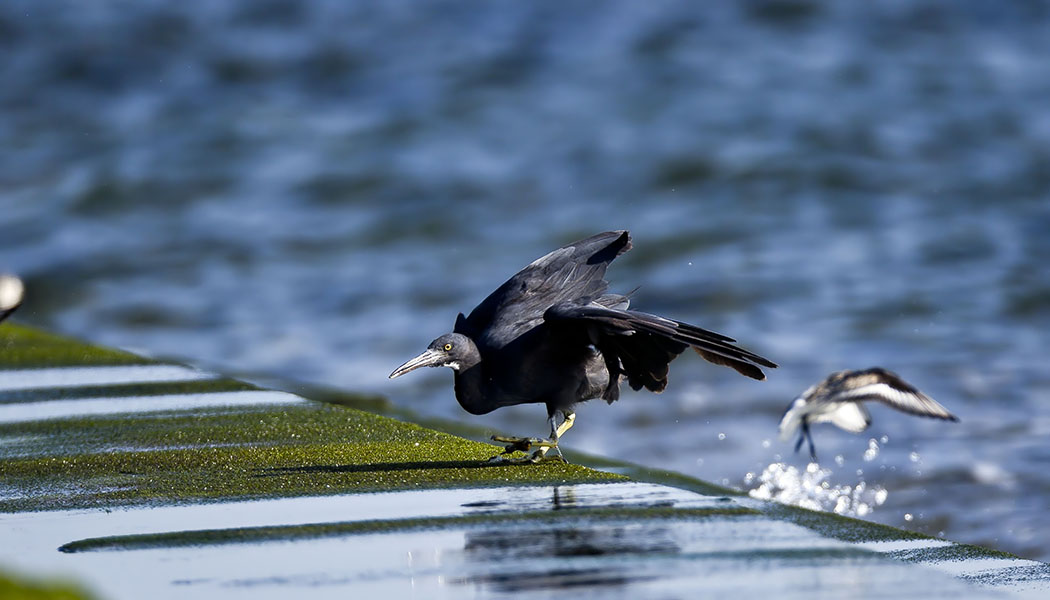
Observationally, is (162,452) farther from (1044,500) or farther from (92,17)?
(92,17)

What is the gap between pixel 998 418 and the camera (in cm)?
773

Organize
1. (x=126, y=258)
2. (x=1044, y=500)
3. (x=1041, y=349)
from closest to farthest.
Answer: (x=1044, y=500) < (x=1041, y=349) < (x=126, y=258)

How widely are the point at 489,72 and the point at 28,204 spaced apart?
5404 mm

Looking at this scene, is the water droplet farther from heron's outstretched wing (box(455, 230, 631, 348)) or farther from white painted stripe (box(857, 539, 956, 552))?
white painted stripe (box(857, 539, 956, 552))

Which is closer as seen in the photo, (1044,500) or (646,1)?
(1044,500)

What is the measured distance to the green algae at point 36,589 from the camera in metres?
2.44

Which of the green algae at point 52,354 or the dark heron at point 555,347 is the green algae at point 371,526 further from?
the green algae at point 52,354

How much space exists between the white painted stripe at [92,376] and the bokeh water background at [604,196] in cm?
232

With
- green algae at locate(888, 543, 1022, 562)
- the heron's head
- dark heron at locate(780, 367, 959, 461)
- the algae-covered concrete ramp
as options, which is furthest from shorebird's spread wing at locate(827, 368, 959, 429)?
the heron's head

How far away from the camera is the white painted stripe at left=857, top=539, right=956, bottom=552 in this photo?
4051 mm

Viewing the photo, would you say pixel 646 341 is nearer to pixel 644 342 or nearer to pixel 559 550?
pixel 644 342

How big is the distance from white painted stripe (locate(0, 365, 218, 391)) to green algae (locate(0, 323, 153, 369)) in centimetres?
11

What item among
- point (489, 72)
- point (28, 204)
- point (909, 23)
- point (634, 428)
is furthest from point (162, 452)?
point (909, 23)


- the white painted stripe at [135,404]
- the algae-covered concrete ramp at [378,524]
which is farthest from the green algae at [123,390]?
the algae-covered concrete ramp at [378,524]
